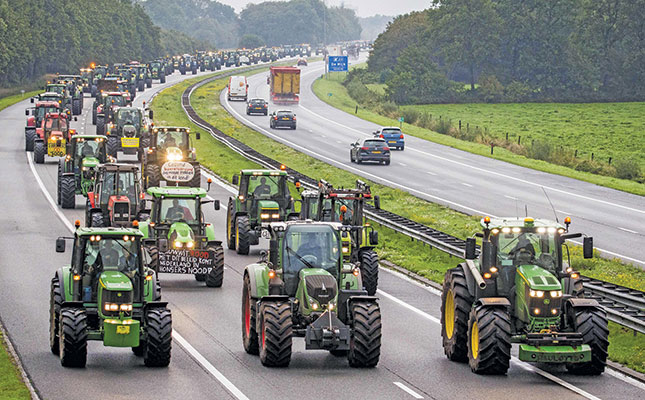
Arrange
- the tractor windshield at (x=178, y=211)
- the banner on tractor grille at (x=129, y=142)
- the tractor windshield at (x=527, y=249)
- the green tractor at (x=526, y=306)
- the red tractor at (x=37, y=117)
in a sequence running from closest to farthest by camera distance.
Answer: the green tractor at (x=526, y=306), the tractor windshield at (x=527, y=249), the tractor windshield at (x=178, y=211), the banner on tractor grille at (x=129, y=142), the red tractor at (x=37, y=117)

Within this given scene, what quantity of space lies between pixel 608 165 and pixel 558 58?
273 ft

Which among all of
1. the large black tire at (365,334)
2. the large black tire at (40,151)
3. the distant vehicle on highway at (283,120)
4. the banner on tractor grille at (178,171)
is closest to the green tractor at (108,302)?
the large black tire at (365,334)

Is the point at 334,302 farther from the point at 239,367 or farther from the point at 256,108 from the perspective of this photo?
the point at 256,108

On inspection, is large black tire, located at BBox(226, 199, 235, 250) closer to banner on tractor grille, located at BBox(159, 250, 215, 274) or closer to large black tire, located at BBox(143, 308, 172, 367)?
banner on tractor grille, located at BBox(159, 250, 215, 274)

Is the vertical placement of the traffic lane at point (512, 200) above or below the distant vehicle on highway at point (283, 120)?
below

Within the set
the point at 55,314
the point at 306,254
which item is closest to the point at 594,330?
the point at 306,254

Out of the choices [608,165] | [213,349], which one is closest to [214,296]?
[213,349]

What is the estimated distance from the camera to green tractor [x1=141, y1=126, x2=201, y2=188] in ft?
175

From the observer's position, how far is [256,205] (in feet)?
125

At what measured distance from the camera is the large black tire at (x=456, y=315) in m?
22.6

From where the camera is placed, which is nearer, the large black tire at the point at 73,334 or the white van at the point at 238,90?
the large black tire at the point at 73,334

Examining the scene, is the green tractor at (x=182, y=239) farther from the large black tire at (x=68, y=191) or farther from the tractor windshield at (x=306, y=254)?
the large black tire at (x=68, y=191)

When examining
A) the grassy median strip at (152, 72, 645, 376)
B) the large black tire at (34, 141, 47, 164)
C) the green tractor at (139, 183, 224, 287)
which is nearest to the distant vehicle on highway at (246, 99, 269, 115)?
the grassy median strip at (152, 72, 645, 376)

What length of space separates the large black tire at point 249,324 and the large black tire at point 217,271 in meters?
7.37
